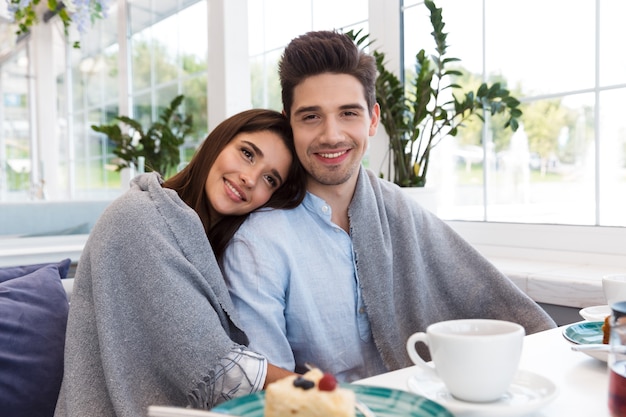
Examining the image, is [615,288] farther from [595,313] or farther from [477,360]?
[477,360]

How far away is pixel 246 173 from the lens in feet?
4.82

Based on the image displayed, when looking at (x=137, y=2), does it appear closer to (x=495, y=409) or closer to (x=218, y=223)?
(x=218, y=223)

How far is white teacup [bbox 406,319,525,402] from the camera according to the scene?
0.67 meters

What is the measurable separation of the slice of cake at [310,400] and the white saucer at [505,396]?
17cm

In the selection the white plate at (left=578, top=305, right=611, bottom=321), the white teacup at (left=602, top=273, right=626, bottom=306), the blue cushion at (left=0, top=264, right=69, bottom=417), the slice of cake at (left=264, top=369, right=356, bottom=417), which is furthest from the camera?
the blue cushion at (left=0, top=264, right=69, bottom=417)

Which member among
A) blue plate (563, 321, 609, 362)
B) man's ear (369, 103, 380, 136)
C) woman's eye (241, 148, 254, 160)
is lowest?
blue plate (563, 321, 609, 362)

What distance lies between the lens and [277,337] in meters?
1.33

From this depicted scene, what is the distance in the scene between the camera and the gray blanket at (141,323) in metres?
1.16

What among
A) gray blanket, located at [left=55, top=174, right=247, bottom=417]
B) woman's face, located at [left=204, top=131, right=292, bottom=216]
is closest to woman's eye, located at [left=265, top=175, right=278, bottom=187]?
woman's face, located at [left=204, top=131, right=292, bottom=216]

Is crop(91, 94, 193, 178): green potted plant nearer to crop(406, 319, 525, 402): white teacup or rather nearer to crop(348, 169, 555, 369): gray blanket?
crop(348, 169, 555, 369): gray blanket

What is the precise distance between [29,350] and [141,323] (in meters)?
0.32

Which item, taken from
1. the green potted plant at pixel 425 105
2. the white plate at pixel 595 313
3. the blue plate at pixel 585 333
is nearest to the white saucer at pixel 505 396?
the blue plate at pixel 585 333

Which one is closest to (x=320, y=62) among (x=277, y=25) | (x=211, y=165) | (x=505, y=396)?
(x=211, y=165)

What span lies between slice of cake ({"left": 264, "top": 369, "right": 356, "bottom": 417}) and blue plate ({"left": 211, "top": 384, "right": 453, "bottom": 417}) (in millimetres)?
70
